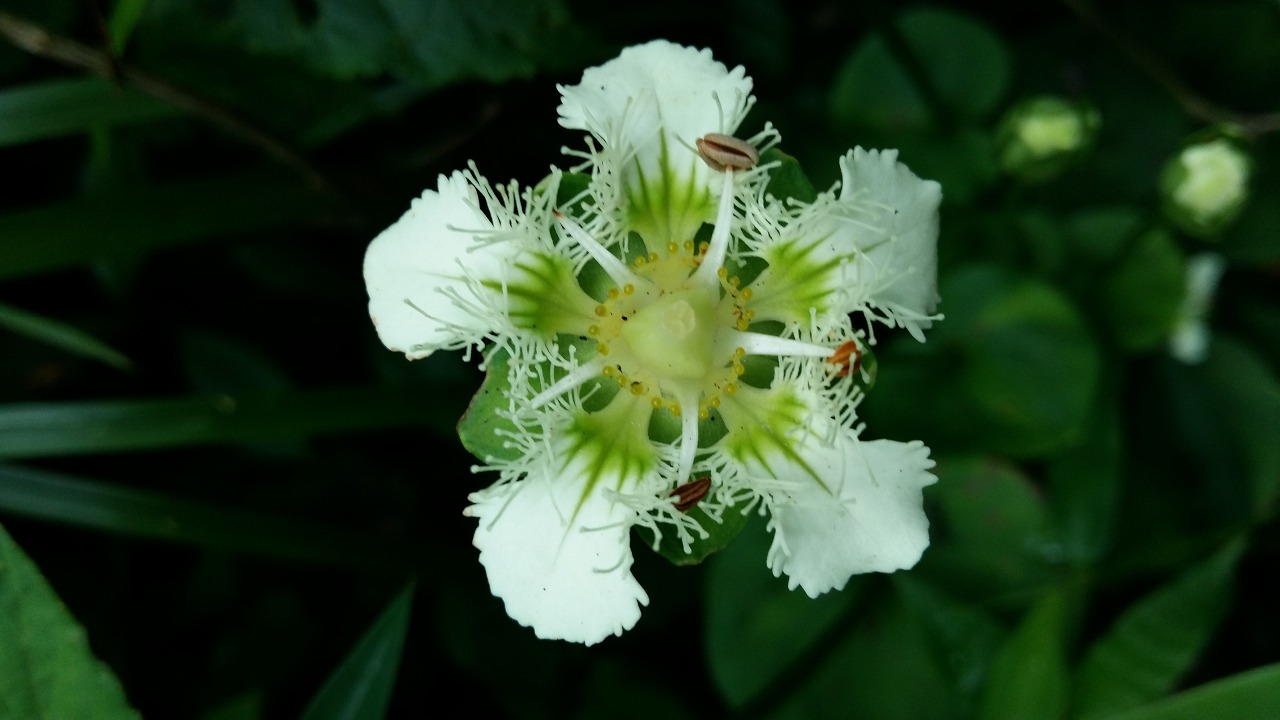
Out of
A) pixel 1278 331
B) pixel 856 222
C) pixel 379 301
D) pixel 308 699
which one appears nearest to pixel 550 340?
pixel 379 301

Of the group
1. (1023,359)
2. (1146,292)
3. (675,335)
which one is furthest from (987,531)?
(675,335)

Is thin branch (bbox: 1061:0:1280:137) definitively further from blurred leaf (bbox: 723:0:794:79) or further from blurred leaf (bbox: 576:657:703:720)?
blurred leaf (bbox: 576:657:703:720)

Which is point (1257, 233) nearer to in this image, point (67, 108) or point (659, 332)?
point (659, 332)

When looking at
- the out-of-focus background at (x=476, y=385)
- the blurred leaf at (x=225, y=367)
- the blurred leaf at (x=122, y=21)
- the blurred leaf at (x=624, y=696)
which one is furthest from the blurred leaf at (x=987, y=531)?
the blurred leaf at (x=122, y=21)

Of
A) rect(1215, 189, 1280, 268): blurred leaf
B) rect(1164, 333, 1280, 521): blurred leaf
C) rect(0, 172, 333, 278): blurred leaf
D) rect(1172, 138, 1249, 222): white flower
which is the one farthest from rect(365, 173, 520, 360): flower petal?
rect(1215, 189, 1280, 268): blurred leaf

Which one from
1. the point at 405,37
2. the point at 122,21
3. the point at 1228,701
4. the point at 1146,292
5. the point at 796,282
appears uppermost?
the point at 122,21

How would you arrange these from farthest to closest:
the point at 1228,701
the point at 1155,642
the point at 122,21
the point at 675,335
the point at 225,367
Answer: the point at 225,367 < the point at 1155,642 < the point at 122,21 < the point at 675,335 < the point at 1228,701

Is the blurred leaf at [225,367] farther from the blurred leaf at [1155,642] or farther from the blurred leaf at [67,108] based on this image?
the blurred leaf at [1155,642]
